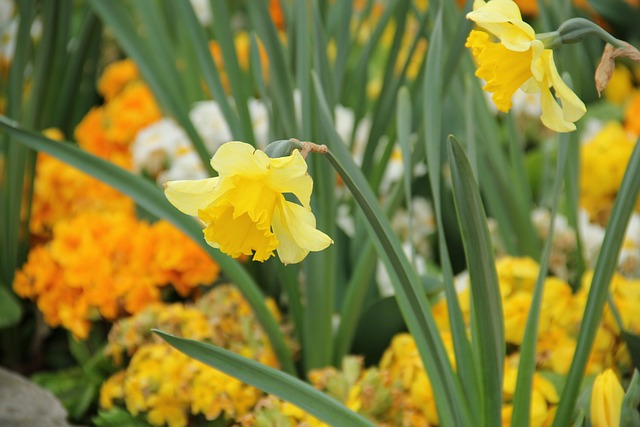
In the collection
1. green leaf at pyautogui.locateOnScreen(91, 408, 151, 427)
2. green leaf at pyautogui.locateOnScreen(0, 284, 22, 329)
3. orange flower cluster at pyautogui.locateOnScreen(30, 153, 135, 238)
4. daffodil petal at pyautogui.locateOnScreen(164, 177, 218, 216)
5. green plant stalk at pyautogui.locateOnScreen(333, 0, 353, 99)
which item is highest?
daffodil petal at pyautogui.locateOnScreen(164, 177, 218, 216)

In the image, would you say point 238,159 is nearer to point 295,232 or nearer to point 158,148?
point 295,232

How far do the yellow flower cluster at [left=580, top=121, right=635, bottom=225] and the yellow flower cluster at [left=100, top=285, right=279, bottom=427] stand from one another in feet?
2.15

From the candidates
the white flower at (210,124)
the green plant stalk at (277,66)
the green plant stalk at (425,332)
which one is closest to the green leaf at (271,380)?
the green plant stalk at (425,332)

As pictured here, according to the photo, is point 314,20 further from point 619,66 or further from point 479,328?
point 619,66

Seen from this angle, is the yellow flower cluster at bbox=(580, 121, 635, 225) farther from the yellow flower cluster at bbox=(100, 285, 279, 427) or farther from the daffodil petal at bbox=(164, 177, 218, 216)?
the daffodil petal at bbox=(164, 177, 218, 216)

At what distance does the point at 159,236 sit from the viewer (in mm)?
1269

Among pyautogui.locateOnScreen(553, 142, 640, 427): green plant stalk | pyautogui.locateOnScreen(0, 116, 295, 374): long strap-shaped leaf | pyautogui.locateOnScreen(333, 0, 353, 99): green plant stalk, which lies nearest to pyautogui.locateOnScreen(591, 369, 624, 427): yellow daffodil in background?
pyautogui.locateOnScreen(553, 142, 640, 427): green plant stalk

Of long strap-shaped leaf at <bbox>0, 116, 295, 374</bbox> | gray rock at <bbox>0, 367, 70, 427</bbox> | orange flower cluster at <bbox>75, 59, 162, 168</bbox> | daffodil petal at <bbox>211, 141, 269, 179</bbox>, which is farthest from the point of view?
orange flower cluster at <bbox>75, 59, 162, 168</bbox>

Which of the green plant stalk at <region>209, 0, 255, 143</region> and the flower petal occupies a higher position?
the flower petal

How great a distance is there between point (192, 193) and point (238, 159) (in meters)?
0.05

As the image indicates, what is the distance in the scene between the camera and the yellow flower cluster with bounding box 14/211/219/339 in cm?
122

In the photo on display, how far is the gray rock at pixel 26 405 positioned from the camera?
104 centimetres

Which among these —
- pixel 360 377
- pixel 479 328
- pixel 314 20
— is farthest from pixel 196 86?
pixel 479 328

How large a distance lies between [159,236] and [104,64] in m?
1.24
